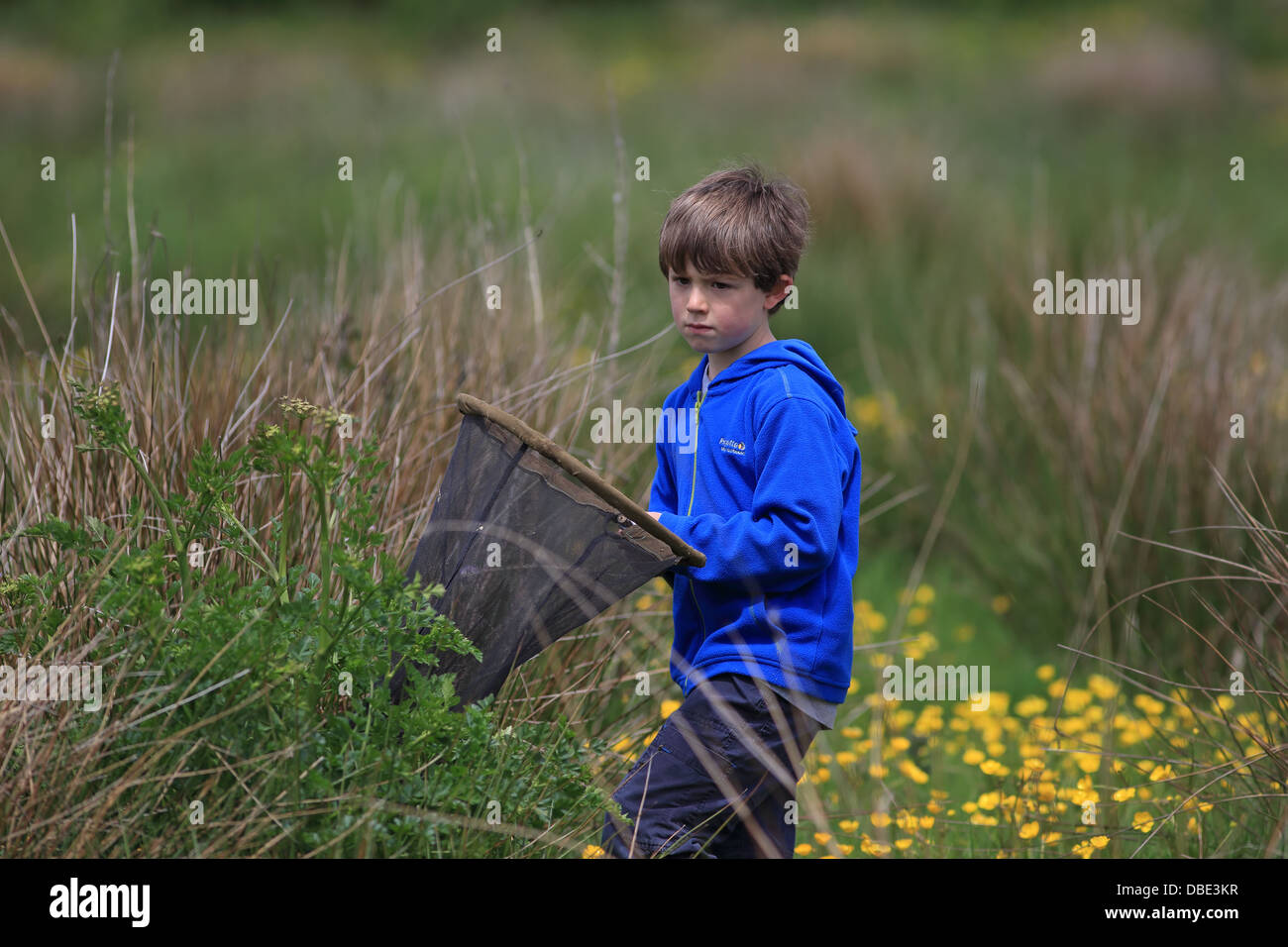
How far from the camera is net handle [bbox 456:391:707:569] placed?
217cm

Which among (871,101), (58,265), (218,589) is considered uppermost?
(871,101)

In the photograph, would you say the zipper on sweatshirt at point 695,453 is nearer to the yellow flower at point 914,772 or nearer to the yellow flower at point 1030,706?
the yellow flower at point 914,772

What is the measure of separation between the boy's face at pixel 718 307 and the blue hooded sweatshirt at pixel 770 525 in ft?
0.18

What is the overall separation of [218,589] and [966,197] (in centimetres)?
852

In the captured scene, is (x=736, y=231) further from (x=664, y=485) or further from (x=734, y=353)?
(x=664, y=485)

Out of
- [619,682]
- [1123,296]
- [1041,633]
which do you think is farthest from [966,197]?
[619,682]

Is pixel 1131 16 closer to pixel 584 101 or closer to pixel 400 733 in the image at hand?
pixel 584 101

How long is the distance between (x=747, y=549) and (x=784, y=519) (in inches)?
3.3

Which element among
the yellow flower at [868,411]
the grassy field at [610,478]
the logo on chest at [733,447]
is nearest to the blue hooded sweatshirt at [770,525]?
the logo on chest at [733,447]

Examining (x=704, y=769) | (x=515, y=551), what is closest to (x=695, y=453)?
(x=515, y=551)

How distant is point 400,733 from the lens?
7.30 ft

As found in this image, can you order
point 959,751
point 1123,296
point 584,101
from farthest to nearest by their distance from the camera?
point 584,101, point 1123,296, point 959,751

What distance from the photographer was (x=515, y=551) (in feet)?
7.59

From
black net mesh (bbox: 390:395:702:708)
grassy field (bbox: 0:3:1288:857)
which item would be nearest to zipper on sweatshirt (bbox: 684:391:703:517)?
black net mesh (bbox: 390:395:702:708)
